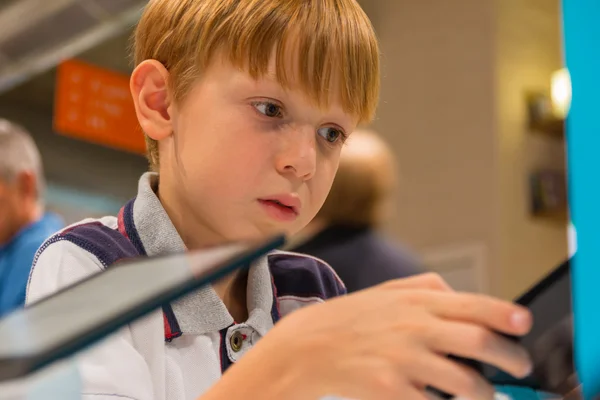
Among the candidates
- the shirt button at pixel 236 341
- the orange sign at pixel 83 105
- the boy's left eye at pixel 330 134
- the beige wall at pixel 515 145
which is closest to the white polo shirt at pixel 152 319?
the shirt button at pixel 236 341

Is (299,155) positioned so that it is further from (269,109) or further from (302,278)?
(302,278)

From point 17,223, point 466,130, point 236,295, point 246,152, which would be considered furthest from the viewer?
point 466,130

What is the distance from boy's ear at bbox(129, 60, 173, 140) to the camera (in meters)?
0.47

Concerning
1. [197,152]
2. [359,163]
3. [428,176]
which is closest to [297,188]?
[197,152]

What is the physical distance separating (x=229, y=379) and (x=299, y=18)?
8.5 inches

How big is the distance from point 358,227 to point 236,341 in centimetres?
58

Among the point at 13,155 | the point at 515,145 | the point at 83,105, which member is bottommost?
the point at 13,155

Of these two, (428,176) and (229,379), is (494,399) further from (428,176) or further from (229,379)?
(428,176)

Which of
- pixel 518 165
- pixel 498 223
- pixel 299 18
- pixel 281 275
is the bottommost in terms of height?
pixel 281 275

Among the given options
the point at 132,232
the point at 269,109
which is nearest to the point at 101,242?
the point at 132,232

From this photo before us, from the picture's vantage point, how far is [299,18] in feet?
1.49

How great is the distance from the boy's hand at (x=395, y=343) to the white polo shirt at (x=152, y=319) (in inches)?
5.2

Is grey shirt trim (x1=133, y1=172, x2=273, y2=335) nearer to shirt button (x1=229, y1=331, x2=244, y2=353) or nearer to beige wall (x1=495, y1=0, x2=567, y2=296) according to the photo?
shirt button (x1=229, y1=331, x2=244, y2=353)

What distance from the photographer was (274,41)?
443 mm
